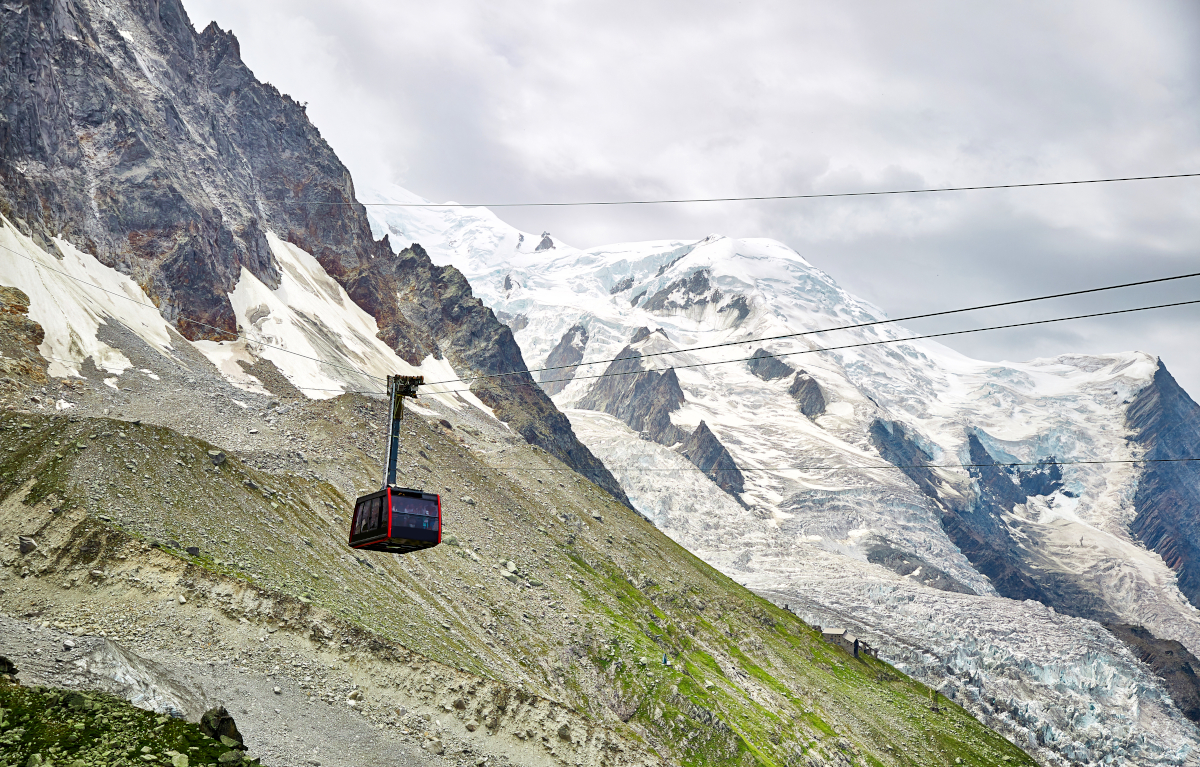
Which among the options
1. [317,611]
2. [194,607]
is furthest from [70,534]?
[317,611]

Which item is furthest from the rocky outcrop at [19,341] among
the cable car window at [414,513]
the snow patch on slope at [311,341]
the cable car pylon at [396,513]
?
the cable car window at [414,513]

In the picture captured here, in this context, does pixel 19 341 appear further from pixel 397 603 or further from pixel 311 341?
pixel 311 341

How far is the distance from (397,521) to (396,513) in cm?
34

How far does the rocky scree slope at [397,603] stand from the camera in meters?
40.1

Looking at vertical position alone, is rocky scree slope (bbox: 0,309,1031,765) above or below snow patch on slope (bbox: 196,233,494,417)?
below

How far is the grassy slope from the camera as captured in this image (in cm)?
5041

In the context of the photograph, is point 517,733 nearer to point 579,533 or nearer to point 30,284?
point 579,533

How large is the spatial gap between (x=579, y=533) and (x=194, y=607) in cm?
6556

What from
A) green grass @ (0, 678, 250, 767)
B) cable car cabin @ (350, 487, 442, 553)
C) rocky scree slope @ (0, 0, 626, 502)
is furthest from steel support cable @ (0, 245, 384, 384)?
green grass @ (0, 678, 250, 767)

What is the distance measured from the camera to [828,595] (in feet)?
650

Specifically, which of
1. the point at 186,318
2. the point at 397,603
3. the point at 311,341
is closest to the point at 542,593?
the point at 397,603

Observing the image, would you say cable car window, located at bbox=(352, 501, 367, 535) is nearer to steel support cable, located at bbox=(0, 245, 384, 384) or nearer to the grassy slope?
the grassy slope

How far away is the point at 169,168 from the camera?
13350 centimetres

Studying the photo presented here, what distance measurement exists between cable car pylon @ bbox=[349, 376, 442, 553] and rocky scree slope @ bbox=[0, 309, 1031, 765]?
10.1m
